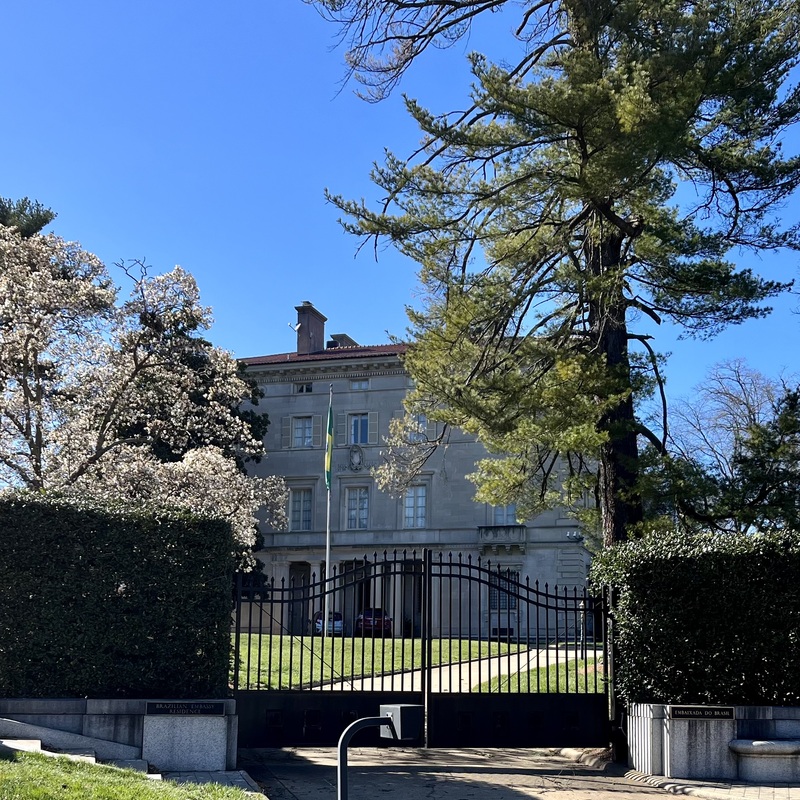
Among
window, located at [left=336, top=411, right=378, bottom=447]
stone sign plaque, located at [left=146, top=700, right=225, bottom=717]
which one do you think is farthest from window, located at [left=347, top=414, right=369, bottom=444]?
stone sign plaque, located at [left=146, top=700, right=225, bottom=717]

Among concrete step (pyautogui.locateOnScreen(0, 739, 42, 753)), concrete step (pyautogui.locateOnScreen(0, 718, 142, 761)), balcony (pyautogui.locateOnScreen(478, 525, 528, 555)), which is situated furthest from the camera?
balcony (pyautogui.locateOnScreen(478, 525, 528, 555))

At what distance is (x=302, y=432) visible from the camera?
55.0 meters

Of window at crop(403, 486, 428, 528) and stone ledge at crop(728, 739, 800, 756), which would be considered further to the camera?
window at crop(403, 486, 428, 528)

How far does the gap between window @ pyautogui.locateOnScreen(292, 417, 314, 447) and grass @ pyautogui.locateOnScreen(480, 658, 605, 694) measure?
115 ft

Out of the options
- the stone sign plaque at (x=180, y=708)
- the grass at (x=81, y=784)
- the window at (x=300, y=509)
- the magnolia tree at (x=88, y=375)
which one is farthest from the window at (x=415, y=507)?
the grass at (x=81, y=784)

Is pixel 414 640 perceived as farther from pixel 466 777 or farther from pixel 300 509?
pixel 300 509

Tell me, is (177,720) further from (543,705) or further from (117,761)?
(543,705)

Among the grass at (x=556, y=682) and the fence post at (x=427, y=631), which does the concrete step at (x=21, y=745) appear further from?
the grass at (x=556, y=682)

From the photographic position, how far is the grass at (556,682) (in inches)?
478

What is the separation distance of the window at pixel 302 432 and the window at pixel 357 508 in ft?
12.2

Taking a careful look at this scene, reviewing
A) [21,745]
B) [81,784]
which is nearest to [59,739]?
[21,745]

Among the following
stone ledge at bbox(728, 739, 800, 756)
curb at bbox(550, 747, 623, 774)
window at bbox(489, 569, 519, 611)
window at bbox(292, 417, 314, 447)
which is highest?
window at bbox(292, 417, 314, 447)

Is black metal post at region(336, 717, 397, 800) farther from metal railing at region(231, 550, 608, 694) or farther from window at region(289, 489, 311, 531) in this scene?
window at region(289, 489, 311, 531)

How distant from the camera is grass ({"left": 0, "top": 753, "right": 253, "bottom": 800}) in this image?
23.2 feet
